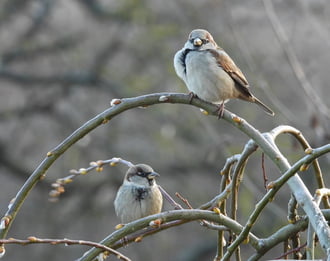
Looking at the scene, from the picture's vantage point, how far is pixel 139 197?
13.8 feet

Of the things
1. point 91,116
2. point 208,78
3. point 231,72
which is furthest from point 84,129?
point 91,116

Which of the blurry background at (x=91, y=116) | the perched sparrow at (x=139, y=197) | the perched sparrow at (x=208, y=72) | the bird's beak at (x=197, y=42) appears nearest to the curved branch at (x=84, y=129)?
the perched sparrow at (x=208, y=72)

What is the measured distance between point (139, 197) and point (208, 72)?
836 millimetres

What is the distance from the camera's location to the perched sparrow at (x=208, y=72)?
3.72 m

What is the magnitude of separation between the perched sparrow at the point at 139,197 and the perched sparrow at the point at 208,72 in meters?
0.64

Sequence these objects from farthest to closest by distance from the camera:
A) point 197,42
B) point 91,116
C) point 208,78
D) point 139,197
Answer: point 91,116 → point 139,197 → point 197,42 → point 208,78

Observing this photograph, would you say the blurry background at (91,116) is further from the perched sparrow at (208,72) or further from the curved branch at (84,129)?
the curved branch at (84,129)

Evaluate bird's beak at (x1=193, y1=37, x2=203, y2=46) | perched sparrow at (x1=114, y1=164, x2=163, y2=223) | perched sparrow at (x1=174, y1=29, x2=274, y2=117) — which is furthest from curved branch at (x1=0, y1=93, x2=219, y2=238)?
perched sparrow at (x1=114, y1=164, x2=163, y2=223)

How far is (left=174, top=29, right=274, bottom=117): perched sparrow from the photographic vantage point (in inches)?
146

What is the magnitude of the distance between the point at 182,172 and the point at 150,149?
0.61m

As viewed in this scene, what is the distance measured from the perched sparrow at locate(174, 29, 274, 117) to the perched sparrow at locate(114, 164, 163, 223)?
642 mm

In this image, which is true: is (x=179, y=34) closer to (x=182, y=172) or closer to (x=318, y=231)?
(x=182, y=172)

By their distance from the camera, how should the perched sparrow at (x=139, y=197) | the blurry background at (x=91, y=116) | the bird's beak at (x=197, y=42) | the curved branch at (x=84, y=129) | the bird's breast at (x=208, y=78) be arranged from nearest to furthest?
the curved branch at (x=84, y=129) < the bird's breast at (x=208, y=78) < the bird's beak at (x=197, y=42) < the perched sparrow at (x=139, y=197) < the blurry background at (x=91, y=116)

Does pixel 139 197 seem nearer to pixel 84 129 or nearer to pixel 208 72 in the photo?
pixel 208 72
